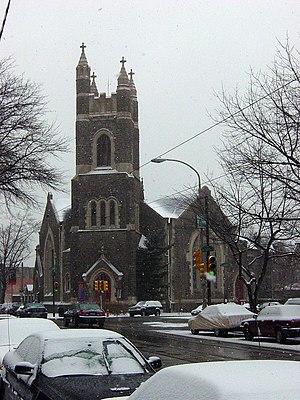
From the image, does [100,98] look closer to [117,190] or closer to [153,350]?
[117,190]

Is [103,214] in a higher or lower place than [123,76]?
lower

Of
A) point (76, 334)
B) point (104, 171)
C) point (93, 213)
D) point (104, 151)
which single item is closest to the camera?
point (76, 334)

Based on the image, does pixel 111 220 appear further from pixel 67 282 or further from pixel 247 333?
pixel 247 333

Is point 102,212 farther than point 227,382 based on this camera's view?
Yes

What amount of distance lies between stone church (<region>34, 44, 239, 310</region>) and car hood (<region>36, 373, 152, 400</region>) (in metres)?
58.2

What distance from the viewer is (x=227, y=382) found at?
3535mm

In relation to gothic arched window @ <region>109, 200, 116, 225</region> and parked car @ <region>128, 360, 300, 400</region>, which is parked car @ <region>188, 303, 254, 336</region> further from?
gothic arched window @ <region>109, 200, 116, 225</region>

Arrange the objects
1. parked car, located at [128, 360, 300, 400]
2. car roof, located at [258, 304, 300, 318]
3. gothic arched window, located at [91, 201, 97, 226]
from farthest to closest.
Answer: gothic arched window, located at [91, 201, 97, 226] < car roof, located at [258, 304, 300, 318] < parked car, located at [128, 360, 300, 400]

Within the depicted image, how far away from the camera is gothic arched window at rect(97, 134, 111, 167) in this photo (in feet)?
233

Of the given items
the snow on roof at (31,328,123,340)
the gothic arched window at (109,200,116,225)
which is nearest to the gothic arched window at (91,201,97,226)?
the gothic arched window at (109,200,116,225)

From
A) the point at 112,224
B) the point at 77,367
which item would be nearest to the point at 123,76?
the point at 112,224

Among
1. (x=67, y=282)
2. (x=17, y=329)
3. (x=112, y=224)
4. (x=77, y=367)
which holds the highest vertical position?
(x=112, y=224)

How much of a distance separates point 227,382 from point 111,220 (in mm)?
65565

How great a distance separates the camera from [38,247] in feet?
278
